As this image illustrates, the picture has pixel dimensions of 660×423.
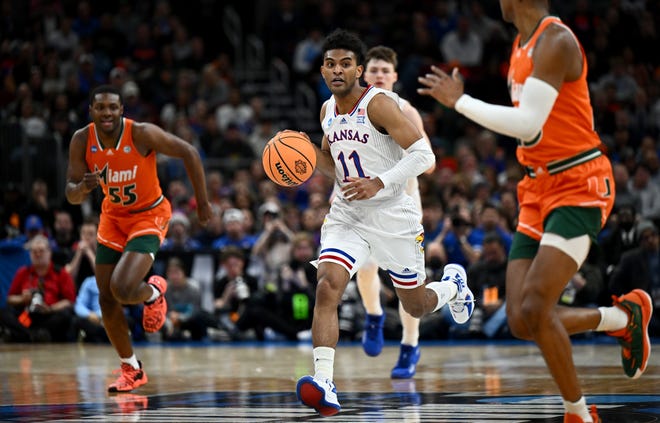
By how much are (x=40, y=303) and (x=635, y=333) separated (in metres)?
10.5

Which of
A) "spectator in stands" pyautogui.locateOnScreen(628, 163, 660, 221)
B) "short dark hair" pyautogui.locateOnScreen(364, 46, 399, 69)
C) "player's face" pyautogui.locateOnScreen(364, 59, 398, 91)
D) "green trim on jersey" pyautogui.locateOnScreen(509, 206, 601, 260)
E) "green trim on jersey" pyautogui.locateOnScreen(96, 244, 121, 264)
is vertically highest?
"short dark hair" pyautogui.locateOnScreen(364, 46, 399, 69)

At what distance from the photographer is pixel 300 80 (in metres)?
22.3

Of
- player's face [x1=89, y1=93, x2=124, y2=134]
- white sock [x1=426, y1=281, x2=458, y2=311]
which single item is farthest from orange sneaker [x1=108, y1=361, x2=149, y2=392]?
white sock [x1=426, y1=281, x2=458, y2=311]

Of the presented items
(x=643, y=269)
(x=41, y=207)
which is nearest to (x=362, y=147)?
(x=643, y=269)

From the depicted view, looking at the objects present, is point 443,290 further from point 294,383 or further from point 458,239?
point 458,239

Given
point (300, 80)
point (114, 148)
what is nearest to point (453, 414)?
point (114, 148)

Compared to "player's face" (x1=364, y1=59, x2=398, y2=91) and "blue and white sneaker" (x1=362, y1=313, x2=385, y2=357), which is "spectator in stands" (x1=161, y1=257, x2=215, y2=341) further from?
"player's face" (x1=364, y1=59, x2=398, y2=91)

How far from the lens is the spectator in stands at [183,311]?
15656 millimetres

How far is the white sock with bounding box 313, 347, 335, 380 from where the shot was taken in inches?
271

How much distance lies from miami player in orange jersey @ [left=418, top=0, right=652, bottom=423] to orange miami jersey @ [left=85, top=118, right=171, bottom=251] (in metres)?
3.91

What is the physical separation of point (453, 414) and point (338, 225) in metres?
1.53

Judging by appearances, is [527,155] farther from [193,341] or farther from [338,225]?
[193,341]

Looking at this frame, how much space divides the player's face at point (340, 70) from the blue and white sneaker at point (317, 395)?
2.09m

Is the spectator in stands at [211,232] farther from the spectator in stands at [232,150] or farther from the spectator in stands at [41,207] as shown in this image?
the spectator in stands at [232,150]
